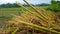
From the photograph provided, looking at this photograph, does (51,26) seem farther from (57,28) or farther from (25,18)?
(25,18)

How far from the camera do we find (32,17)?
1.42m

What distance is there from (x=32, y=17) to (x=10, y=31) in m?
0.21

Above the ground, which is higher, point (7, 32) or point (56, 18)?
point (56, 18)

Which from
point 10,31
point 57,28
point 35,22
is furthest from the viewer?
point 10,31

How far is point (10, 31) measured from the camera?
1.51 meters

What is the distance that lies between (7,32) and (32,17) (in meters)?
0.24

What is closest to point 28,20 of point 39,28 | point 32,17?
point 32,17

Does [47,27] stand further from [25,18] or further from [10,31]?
[10,31]

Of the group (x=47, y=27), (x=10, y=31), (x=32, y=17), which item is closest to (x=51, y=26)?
(x=47, y=27)

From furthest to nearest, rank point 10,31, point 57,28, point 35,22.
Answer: point 10,31
point 35,22
point 57,28

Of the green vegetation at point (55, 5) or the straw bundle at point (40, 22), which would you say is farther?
the green vegetation at point (55, 5)

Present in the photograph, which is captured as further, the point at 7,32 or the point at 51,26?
the point at 7,32

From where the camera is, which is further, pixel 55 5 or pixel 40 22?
pixel 55 5

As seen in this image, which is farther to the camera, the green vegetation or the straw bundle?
the green vegetation
